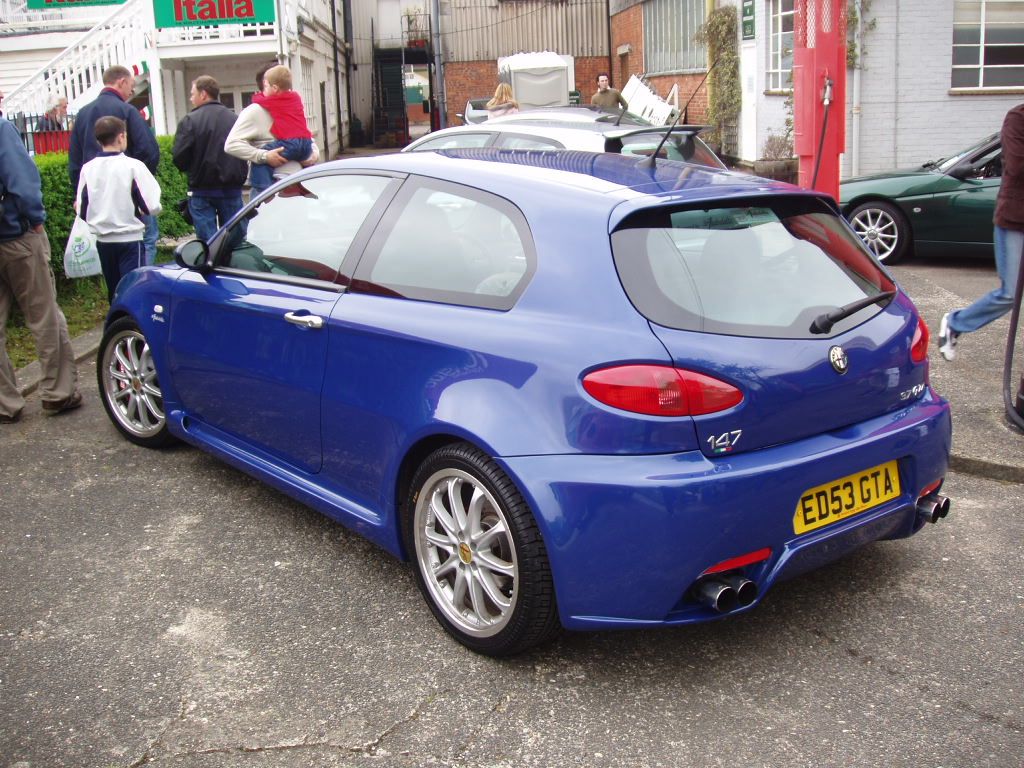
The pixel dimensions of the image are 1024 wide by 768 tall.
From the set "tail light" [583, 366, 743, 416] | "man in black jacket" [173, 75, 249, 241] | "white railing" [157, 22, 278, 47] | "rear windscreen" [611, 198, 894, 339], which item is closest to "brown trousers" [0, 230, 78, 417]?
"man in black jacket" [173, 75, 249, 241]

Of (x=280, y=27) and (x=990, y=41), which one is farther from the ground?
(x=280, y=27)

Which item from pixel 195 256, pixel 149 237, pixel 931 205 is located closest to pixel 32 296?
pixel 149 237

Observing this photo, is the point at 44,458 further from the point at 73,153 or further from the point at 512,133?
the point at 512,133

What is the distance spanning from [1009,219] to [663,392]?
3.52m

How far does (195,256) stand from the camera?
16.4 feet

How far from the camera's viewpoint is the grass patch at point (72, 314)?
323 inches

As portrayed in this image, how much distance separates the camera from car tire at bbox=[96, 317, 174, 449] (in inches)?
222

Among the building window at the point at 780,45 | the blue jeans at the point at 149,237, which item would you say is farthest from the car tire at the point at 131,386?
the building window at the point at 780,45

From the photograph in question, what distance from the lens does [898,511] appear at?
11.8 feet

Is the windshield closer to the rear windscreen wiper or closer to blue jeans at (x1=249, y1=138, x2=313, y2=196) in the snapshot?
blue jeans at (x1=249, y1=138, x2=313, y2=196)

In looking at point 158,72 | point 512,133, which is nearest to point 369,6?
point 158,72

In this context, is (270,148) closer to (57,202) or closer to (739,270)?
(57,202)

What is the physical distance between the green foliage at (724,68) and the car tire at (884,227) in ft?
32.7

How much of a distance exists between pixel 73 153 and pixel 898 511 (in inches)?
288
